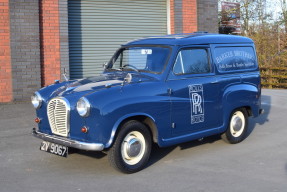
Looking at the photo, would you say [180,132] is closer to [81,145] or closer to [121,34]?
[81,145]

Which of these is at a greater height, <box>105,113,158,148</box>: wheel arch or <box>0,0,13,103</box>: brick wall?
<box>0,0,13,103</box>: brick wall

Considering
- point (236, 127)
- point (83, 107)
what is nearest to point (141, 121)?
point (83, 107)

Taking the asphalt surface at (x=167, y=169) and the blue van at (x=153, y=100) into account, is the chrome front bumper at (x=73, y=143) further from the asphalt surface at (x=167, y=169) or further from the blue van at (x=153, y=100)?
the asphalt surface at (x=167, y=169)

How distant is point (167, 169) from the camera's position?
233 inches

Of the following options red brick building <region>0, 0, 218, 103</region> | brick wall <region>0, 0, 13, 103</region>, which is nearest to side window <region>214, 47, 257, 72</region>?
red brick building <region>0, 0, 218, 103</region>

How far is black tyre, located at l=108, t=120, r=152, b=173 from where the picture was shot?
5449mm

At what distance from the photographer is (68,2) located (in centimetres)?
1263

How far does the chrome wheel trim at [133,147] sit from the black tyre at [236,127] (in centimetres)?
218

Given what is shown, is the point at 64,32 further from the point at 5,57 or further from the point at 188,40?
the point at 188,40

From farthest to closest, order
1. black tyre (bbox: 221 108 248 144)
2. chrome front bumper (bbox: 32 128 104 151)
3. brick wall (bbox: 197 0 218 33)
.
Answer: brick wall (bbox: 197 0 218 33), black tyre (bbox: 221 108 248 144), chrome front bumper (bbox: 32 128 104 151)

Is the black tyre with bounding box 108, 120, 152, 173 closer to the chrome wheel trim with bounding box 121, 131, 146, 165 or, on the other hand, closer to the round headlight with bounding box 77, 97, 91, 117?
the chrome wheel trim with bounding box 121, 131, 146, 165

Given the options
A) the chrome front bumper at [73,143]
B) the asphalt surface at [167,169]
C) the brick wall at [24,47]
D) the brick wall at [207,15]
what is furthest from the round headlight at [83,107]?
the brick wall at [207,15]

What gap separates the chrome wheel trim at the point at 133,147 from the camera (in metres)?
5.58

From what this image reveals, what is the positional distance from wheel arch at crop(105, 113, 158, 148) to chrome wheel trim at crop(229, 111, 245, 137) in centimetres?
202
